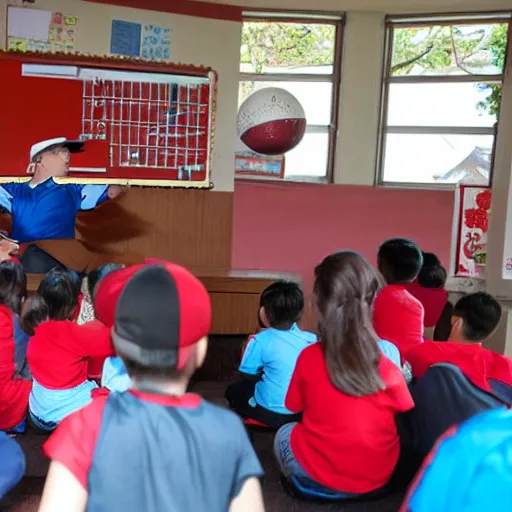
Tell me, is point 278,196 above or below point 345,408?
above

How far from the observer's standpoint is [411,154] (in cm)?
443

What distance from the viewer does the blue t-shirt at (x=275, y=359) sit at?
2268mm

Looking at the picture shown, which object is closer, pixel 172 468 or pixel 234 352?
pixel 172 468

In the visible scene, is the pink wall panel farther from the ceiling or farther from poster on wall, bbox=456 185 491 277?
the ceiling

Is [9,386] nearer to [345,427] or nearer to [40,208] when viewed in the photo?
[345,427]

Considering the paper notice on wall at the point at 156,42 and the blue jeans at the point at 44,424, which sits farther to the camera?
the paper notice on wall at the point at 156,42

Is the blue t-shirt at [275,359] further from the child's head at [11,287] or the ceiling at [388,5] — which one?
the ceiling at [388,5]

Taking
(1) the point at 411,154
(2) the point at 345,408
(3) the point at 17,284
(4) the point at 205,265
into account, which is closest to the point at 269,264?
(4) the point at 205,265

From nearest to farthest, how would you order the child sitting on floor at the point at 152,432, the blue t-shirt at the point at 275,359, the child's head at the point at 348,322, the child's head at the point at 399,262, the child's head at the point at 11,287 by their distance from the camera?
the child sitting on floor at the point at 152,432
the child's head at the point at 348,322
the blue t-shirt at the point at 275,359
the child's head at the point at 11,287
the child's head at the point at 399,262

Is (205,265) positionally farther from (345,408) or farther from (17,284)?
(345,408)

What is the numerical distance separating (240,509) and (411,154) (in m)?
3.84

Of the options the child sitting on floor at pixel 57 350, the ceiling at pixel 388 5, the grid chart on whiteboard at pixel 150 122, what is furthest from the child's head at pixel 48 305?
the ceiling at pixel 388 5

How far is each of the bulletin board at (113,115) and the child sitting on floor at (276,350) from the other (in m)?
2.09

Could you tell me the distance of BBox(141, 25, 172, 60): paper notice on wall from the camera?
4012mm
